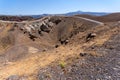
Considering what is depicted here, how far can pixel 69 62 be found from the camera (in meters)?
11.4

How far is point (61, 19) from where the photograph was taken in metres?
46.0

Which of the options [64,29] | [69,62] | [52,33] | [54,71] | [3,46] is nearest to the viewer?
[54,71]

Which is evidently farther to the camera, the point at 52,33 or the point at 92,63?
the point at 52,33

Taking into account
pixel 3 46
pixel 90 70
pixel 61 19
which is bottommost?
pixel 3 46

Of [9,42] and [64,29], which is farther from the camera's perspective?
[64,29]

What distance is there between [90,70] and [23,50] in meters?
25.5

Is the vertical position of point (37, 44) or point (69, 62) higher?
point (69, 62)

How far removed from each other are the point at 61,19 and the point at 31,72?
3544 cm

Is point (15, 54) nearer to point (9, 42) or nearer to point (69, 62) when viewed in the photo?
point (9, 42)

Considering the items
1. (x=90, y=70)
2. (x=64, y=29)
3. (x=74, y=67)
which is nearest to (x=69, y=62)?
(x=74, y=67)

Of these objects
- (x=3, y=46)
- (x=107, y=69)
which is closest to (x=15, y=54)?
(x=3, y=46)

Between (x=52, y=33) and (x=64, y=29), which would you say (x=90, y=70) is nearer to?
(x=64, y=29)

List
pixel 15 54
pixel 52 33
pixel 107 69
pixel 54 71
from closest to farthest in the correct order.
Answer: pixel 107 69 → pixel 54 71 → pixel 15 54 → pixel 52 33

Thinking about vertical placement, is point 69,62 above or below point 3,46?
above
